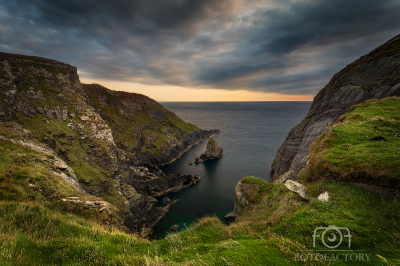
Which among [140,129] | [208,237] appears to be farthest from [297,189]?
[140,129]

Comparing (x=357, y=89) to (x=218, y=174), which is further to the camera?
(x=218, y=174)

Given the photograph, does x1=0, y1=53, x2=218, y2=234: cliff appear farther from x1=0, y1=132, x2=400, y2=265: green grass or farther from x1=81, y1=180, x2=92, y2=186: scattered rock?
x1=0, y1=132, x2=400, y2=265: green grass

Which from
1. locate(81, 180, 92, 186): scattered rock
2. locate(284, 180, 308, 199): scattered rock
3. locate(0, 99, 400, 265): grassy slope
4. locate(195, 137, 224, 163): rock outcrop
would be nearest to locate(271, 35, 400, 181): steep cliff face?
locate(284, 180, 308, 199): scattered rock

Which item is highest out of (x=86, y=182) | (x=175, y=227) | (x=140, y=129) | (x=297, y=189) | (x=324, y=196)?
(x=324, y=196)

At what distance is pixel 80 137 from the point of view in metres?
47.2

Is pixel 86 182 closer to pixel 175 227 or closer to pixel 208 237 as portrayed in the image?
pixel 175 227

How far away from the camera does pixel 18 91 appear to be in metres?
47.5

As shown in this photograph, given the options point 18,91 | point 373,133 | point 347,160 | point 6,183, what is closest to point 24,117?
point 18,91

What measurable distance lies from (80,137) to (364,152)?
6146 cm

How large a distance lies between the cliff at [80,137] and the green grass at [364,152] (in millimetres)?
37968

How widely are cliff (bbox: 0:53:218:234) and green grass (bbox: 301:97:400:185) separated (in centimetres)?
3797

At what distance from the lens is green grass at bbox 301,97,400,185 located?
9859 millimetres

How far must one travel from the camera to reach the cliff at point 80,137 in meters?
38.6

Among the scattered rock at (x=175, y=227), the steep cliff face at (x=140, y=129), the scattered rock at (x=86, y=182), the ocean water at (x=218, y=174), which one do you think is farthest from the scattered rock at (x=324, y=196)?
the steep cliff face at (x=140, y=129)
